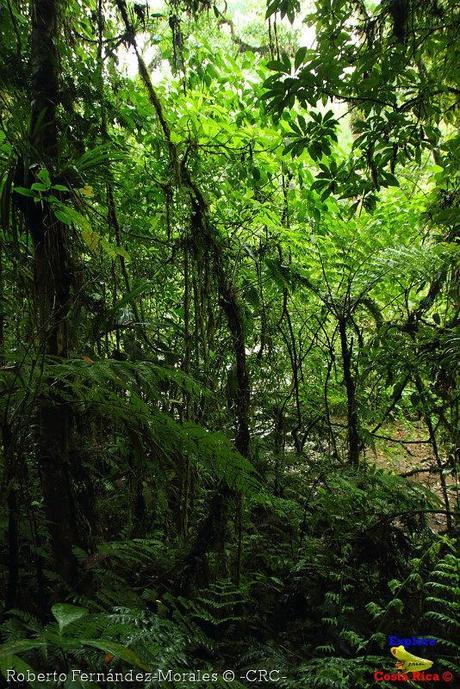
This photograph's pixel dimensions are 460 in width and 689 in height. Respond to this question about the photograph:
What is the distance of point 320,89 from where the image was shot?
2254mm

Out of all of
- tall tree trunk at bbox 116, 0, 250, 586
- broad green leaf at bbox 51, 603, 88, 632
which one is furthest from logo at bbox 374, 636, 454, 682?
broad green leaf at bbox 51, 603, 88, 632

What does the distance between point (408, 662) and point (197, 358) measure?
1981mm

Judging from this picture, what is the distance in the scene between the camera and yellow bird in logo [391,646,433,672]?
177 cm

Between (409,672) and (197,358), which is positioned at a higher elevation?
(197,358)

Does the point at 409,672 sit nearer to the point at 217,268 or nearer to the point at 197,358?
the point at 197,358

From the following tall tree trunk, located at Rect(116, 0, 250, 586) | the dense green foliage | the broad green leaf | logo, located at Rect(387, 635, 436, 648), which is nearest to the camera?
the broad green leaf

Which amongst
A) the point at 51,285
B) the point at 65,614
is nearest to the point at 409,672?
the point at 65,614

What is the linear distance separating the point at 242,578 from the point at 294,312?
3.19m

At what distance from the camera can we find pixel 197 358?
2.92 m

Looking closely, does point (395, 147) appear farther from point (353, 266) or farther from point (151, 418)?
point (151, 418)

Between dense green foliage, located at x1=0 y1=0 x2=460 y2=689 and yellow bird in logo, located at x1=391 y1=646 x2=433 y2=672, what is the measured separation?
51 millimetres

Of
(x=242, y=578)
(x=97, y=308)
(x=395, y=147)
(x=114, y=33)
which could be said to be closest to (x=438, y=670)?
(x=242, y=578)

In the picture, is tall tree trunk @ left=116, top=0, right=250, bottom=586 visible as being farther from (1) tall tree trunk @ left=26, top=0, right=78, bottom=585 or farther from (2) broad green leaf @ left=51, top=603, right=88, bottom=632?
(2) broad green leaf @ left=51, top=603, right=88, bottom=632

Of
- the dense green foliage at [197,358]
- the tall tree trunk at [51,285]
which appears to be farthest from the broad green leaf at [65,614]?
the tall tree trunk at [51,285]
